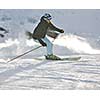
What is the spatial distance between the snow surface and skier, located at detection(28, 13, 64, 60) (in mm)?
27

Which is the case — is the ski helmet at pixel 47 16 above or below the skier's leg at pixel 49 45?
above

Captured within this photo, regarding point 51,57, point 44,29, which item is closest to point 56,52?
point 51,57

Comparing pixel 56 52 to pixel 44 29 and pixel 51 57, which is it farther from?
pixel 44 29

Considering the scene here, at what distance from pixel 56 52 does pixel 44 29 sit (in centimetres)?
17

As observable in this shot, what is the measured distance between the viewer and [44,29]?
3.53 meters

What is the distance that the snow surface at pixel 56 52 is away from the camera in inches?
138

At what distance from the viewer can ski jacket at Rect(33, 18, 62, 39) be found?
352 cm

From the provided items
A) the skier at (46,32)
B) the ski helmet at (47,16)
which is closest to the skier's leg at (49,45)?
the skier at (46,32)

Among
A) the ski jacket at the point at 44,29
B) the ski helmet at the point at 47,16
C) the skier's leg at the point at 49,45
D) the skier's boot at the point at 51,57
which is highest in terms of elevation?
the ski helmet at the point at 47,16

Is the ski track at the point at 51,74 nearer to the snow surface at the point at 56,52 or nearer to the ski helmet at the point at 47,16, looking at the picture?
the snow surface at the point at 56,52

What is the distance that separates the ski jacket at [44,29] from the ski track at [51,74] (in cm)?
17
